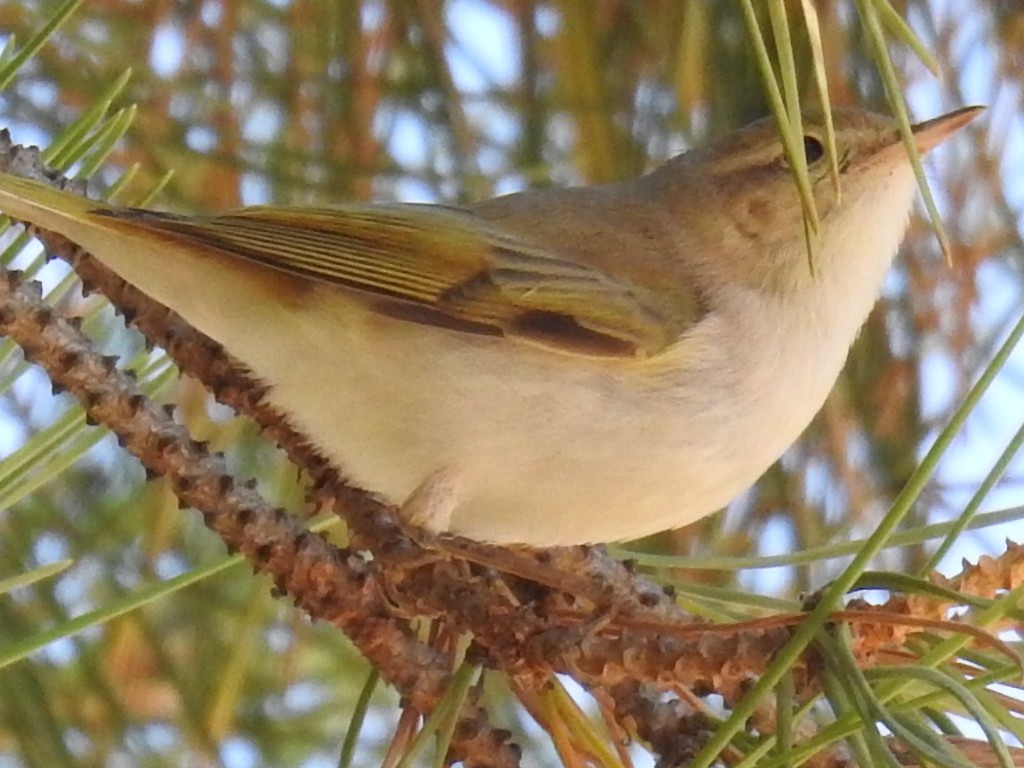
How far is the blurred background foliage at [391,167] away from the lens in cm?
181

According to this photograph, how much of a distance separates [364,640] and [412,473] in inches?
15.9

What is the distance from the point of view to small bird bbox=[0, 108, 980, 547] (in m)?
1.53

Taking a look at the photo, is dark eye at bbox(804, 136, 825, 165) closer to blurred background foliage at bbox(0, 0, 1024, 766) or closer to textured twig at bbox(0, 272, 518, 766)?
blurred background foliage at bbox(0, 0, 1024, 766)

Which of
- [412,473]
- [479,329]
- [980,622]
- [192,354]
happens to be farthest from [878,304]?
[980,622]

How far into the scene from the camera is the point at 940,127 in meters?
1.65

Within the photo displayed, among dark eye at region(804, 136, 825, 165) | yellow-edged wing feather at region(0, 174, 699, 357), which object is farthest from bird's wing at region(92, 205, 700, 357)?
dark eye at region(804, 136, 825, 165)

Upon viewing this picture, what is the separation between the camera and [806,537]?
A: 1.87 m

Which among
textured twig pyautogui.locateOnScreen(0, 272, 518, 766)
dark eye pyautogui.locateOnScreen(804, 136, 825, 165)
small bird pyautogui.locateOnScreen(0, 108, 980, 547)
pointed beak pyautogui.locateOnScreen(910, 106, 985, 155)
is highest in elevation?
dark eye pyautogui.locateOnScreen(804, 136, 825, 165)

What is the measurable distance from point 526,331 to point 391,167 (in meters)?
0.34

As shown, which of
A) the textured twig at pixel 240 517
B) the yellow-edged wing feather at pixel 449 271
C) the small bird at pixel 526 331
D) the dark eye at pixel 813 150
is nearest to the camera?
the textured twig at pixel 240 517

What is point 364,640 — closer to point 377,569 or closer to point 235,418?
point 377,569

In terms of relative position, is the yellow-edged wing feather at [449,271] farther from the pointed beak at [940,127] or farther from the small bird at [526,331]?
the pointed beak at [940,127]

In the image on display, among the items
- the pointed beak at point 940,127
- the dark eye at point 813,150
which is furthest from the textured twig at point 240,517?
the dark eye at point 813,150

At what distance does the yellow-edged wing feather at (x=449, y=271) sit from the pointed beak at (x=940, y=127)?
0.34 m
